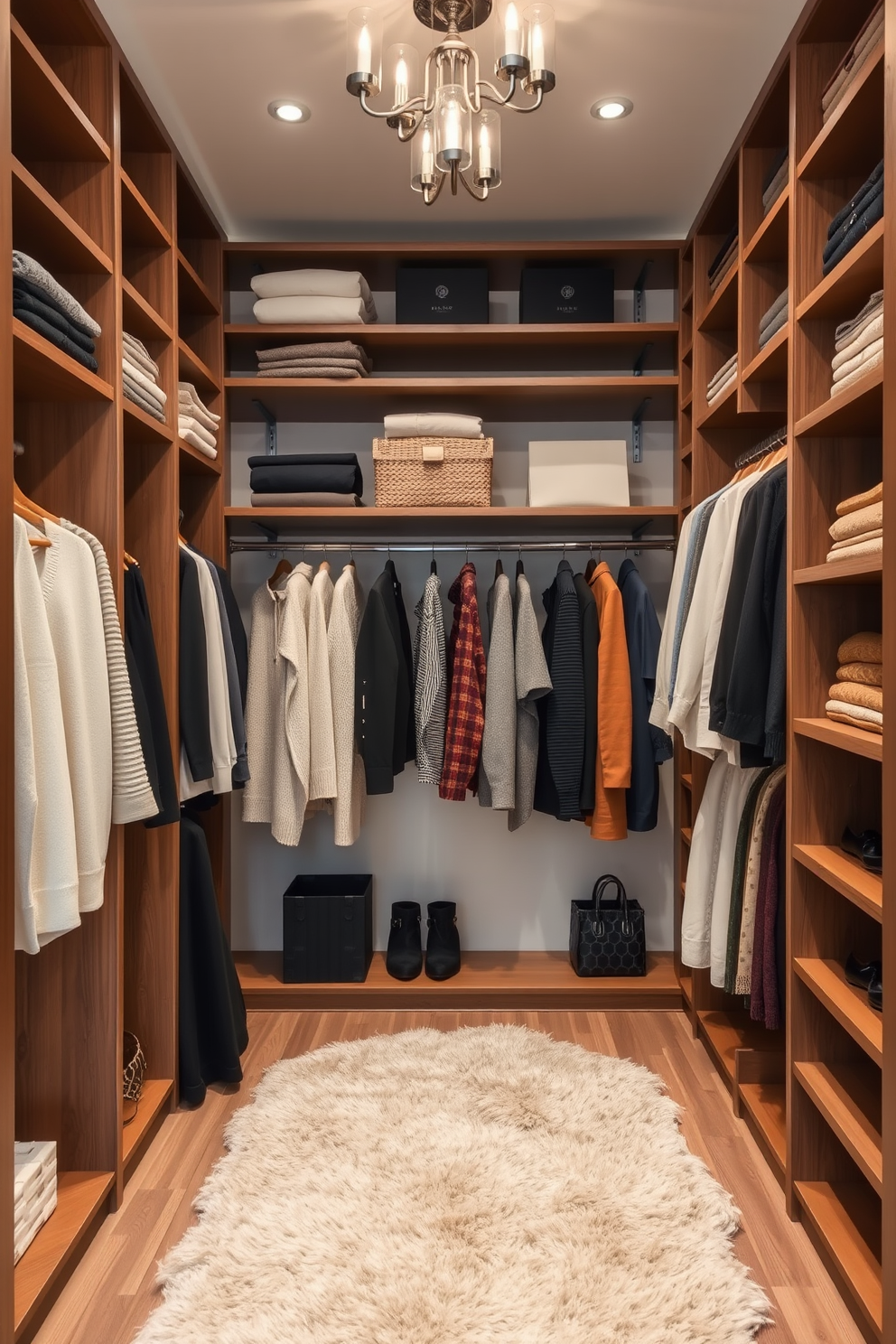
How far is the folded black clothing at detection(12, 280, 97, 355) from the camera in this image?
1.66m

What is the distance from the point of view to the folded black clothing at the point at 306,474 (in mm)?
3078

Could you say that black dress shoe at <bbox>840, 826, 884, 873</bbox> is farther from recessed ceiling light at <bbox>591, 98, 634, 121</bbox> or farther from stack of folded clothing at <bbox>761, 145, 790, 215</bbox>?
recessed ceiling light at <bbox>591, 98, 634, 121</bbox>

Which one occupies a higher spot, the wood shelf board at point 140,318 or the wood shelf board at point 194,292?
the wood shelf board at point 194,292

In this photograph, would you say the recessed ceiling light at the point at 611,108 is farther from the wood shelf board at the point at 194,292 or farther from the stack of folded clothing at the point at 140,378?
the stack of folded clothing at the point at 140,378

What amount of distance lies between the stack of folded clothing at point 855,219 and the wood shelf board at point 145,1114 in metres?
2.52

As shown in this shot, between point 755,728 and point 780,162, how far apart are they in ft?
4.74

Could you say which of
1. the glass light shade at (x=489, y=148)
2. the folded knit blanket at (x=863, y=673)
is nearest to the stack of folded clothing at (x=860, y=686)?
the folded knit blanket at (x=863, y=673)

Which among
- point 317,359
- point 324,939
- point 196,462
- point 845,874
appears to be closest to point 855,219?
point 845,874

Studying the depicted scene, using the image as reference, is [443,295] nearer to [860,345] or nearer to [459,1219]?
[860,345]

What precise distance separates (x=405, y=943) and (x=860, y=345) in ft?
7.93

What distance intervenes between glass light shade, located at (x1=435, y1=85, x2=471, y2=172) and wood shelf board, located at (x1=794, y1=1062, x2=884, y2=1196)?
1.95 meters

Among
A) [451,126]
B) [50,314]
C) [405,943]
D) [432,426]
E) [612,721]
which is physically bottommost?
[405,943]

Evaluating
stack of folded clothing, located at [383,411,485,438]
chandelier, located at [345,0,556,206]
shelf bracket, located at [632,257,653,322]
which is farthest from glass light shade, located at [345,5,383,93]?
shelf bracket, located at [632,257,653,322]

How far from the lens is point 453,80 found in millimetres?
1772
